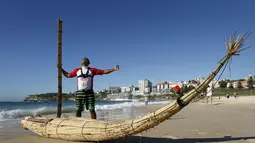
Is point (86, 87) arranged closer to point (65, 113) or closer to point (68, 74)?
point (68, 74)

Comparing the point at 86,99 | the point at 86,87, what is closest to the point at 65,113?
the point at 86,99

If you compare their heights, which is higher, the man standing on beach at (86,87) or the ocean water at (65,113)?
the man standing on beach at (86,87)

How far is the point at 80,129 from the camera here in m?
4.99

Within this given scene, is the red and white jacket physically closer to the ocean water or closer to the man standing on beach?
the man standing on beach

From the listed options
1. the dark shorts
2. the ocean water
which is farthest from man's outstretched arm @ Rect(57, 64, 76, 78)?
the ocean water

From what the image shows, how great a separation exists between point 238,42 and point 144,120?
2.28 metres

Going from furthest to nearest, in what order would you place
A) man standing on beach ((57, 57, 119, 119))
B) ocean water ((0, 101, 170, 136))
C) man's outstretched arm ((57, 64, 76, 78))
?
ocean water ((0, 101, 170, 136)) → man's outstretched arm ((57, 64, 76, 78)) → man standing on beach ((57, 57, 119, 119))

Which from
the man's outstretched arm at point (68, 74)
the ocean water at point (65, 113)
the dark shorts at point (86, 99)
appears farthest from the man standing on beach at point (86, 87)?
the ocean water at point (65, 113)

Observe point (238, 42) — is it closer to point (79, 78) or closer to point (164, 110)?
point (164, 110)

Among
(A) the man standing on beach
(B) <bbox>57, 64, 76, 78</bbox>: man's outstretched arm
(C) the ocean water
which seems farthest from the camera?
(C) the ocean water

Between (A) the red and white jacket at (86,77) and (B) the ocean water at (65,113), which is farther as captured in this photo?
(B) the ocean water at (65,113)

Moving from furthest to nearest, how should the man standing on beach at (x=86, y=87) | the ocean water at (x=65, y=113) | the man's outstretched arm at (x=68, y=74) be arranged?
the ocean water at (x=65, y=113)
the man's outstretched arm at (x=68, y=74)
the man standing on beach at (x=86, y=87)

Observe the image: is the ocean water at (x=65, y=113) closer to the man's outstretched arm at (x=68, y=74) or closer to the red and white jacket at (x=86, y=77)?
the man's outstretched arm at (x=68, y=74)

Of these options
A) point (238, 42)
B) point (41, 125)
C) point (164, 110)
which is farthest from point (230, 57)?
point (41, 125)
